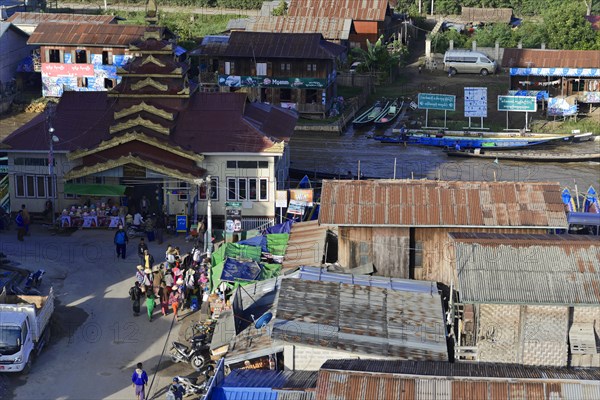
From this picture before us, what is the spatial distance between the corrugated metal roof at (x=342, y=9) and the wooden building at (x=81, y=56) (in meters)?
17.0

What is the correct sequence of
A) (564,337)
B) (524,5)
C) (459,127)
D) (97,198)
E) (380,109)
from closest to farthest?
(564,337) < (97,198) < (459,127) < (380,109) < (524,5)

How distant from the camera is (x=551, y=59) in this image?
69.6 meters

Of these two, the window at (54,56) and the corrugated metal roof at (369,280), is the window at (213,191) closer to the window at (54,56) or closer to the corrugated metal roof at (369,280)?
the corrugated metal roof at (369,280)

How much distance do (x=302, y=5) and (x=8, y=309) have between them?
194 ft

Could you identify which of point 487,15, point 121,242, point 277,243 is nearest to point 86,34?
point 121,242

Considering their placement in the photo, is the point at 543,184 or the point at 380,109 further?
the point at 380,109

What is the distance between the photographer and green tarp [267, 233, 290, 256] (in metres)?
37.6

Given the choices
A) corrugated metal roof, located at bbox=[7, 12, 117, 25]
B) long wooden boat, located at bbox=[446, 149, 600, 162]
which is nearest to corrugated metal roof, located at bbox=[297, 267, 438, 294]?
long wooden boat, located at bbox=[446, 149, 600, 162]

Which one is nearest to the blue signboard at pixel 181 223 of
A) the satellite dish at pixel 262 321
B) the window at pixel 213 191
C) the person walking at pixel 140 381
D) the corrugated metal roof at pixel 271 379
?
the window at pixel 213 191

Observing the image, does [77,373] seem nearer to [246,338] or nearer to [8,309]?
[8,309]

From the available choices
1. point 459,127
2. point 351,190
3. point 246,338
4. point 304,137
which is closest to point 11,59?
point 304,137

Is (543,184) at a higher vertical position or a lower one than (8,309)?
higher

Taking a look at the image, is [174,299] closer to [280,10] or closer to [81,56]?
[81,56]

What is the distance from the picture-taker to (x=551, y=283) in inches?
1163
